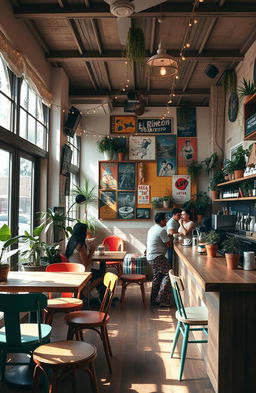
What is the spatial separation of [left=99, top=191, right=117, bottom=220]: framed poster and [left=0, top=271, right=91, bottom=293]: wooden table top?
5077 mm

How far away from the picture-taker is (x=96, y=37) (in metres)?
5.61

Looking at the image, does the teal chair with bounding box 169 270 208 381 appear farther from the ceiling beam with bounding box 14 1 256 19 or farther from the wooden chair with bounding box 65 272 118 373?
the ceiling beam with bounding box 14 1 256 19

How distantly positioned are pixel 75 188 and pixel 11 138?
4.11 m

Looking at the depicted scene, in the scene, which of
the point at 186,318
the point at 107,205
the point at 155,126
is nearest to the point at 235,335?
the point at 186,318

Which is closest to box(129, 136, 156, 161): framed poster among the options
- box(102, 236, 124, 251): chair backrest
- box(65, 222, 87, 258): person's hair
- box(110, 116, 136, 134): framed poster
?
box(110, 116, 136, 134): framed poster

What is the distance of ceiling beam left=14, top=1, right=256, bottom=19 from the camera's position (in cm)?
470

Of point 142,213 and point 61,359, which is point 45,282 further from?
point 142,213

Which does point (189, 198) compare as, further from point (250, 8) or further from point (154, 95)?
point (250, 8)

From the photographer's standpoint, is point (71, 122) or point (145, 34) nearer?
point (145, 34)

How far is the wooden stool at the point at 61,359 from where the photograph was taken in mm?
2500

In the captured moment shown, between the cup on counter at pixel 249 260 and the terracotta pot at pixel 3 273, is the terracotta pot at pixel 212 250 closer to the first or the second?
the cup on counter at pixel 249 260

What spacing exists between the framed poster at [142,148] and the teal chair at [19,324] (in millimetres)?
6338

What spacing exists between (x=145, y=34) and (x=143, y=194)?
162 inches

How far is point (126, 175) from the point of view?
898cm
